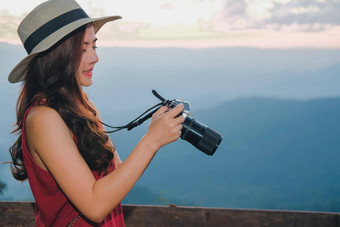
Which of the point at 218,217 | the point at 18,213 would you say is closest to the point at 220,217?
the point at 218,217

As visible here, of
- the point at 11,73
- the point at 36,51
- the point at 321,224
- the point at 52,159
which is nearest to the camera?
the point at 52,159

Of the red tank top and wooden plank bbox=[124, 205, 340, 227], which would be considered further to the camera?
wooden plank bbox=[124, 205, 340, 227]

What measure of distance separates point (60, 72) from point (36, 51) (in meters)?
0.09

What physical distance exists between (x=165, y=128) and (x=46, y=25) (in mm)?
500

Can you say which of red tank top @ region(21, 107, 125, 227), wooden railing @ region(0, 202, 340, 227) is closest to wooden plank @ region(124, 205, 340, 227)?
wooden railing @ region(0, 202, 340, 227)

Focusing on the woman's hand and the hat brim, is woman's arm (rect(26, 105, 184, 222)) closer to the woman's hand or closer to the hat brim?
the woman's hand

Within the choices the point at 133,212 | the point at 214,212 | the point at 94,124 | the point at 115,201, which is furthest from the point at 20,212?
the point at 115,201

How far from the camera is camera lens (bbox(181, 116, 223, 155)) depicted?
4.40 ft

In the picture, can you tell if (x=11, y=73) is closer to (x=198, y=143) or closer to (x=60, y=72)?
(x=60, y=72)

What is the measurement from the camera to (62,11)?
1.33 m

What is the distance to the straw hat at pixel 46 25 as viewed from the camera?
1249 millimetres

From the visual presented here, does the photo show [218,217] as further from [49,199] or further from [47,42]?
[47,42]

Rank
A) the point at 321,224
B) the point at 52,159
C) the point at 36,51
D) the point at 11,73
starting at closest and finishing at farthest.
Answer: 1. the point at 52,159
2. the point at 36,51
3. the point at 11,73
4. the point at 321,224

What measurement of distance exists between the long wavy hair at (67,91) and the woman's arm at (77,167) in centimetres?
6
